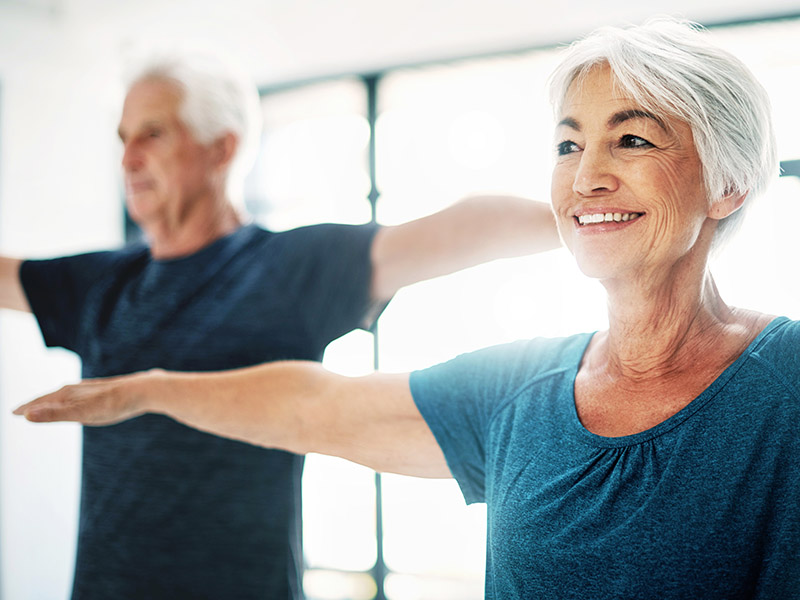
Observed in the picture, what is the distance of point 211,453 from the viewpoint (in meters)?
1.39

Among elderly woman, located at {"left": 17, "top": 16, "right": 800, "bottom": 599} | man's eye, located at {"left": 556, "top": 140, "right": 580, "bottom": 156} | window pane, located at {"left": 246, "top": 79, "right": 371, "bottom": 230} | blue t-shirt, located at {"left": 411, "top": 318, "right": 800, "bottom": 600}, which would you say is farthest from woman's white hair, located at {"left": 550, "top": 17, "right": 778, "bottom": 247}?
window pane, located at {"left": 246, "top": 79, "right": 371, "bottom": 230}

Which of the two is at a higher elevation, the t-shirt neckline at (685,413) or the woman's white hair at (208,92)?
the woman's white hair at (208,92)

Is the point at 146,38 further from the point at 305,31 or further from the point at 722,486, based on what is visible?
the point at 722,486

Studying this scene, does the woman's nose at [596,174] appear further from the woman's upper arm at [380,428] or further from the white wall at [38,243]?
the white wall at [38,243]

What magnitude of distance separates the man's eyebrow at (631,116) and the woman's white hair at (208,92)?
1027mm

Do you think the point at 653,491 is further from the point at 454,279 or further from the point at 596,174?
the point at 454,279

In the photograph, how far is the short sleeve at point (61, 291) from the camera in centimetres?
158

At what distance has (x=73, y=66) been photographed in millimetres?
4059

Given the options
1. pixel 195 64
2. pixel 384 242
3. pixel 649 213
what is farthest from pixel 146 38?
pixel 649 213

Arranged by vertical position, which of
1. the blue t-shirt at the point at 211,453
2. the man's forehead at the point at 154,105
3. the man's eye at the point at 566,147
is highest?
the man's forehead at the point at 154,105

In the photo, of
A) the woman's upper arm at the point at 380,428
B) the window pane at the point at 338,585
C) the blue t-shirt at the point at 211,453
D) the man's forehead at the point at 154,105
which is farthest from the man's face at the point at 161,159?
the window pane at the point at 338,585

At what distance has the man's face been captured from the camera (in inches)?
61.2

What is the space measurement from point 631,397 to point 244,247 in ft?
3.09

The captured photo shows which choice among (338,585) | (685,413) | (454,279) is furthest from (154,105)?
(338,585)
